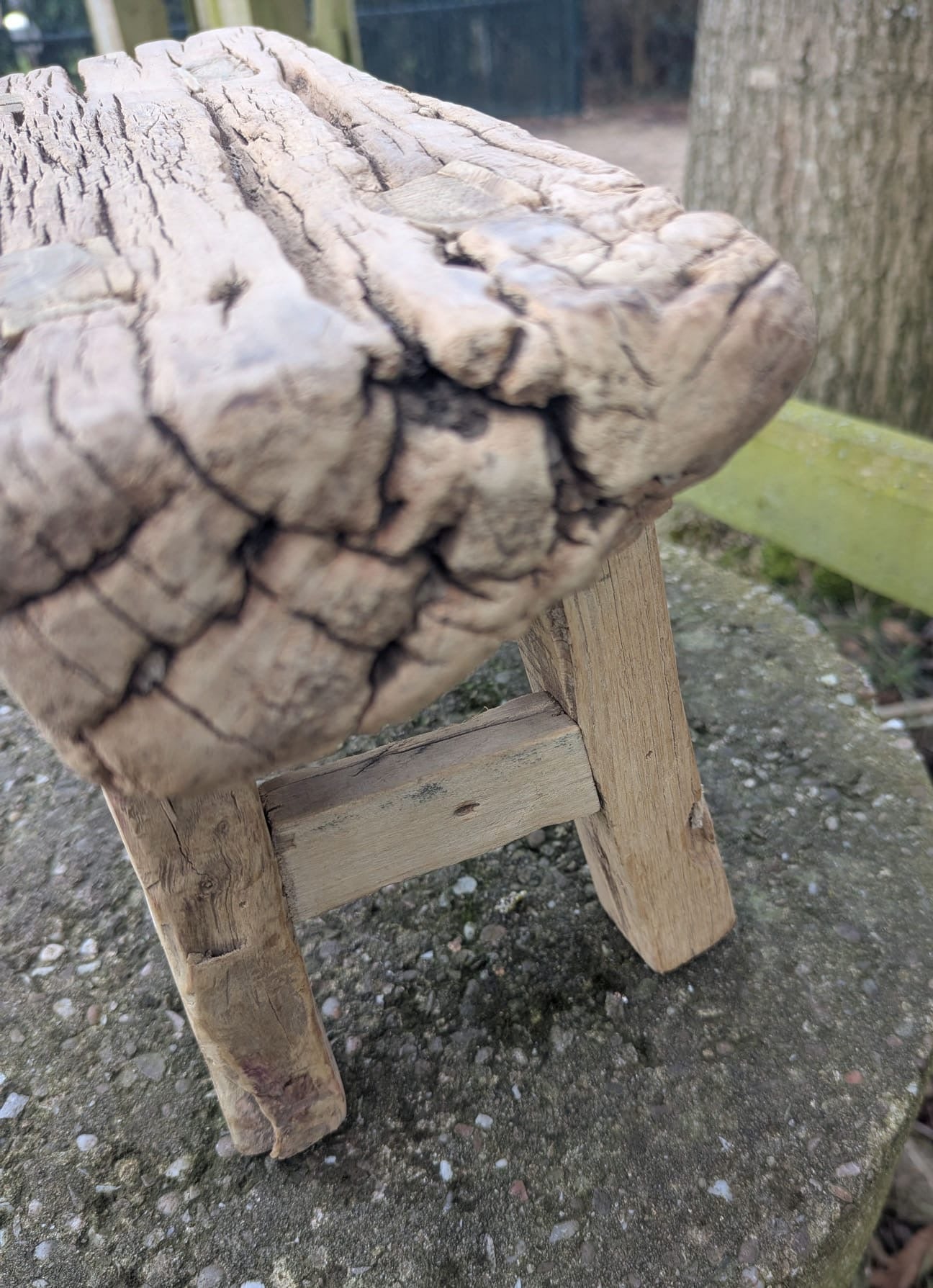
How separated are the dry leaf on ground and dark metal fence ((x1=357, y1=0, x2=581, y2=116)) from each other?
25.6 feet

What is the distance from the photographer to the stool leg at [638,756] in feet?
3.46

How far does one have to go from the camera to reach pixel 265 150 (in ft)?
3.10

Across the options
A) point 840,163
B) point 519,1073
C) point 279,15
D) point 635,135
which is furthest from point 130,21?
point 635,135

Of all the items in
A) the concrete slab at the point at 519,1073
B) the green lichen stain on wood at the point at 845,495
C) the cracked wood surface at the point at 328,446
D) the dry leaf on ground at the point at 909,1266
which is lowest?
the dry leaf on ground at the point at 909,1266

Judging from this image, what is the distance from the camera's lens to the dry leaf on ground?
152 cm

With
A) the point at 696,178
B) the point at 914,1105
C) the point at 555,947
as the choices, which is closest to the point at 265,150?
the point at 555,947

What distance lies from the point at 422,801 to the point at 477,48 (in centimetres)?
808

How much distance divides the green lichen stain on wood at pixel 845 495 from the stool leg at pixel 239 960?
1296mm

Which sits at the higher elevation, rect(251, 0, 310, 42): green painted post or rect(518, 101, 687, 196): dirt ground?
rect(251, 0, 310, 42): green painted post

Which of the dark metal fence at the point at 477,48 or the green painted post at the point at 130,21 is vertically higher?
the green painted post at the point at 130,21

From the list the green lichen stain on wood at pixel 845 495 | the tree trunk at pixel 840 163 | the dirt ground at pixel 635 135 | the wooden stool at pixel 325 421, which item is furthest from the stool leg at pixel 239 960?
the dirt ground at pixel 635 135

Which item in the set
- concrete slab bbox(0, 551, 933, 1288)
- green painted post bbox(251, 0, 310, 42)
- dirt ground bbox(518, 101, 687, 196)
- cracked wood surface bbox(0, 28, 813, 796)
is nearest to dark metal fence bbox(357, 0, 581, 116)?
dirt ground bbox(518, 101, 687, 196)

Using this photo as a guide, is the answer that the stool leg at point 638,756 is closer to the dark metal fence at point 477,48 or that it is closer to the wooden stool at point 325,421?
the wooden stool at point 325,421

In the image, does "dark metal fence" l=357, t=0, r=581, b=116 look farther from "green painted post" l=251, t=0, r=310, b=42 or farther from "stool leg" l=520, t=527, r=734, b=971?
"stool leg" l=520, t=527, r=734, b=971
